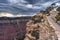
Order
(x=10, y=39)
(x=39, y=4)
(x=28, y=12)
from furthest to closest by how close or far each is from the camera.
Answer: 1. (x=10, y=39)
2. (x=28, y=12)
3. (x=39, y=4)

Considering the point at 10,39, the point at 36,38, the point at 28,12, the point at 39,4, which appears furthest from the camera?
the point at 10,39

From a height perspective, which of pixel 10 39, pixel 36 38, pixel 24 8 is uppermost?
pixel 24 8

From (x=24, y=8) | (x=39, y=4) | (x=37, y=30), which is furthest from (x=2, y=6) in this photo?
(x=37, y=30)

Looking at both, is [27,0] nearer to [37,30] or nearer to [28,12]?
[28,12]

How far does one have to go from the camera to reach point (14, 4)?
6445 mm

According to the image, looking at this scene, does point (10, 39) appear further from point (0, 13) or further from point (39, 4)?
point (39, 4)

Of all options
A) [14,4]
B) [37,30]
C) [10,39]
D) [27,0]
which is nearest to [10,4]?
[14,4]

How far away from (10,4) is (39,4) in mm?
898

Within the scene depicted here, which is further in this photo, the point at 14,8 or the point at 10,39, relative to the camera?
the point at 10,39

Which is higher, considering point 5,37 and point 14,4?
point 14,4

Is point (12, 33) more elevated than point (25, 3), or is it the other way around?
point (25, 3)

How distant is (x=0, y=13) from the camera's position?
255 inches

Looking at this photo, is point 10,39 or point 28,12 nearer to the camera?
point 28,12

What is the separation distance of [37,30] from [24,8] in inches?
91.9
